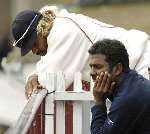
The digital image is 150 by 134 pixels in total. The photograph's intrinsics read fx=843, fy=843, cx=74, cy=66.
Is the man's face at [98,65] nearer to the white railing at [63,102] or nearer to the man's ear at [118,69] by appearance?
the man's ear at [118,69]

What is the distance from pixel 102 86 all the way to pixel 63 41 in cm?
100

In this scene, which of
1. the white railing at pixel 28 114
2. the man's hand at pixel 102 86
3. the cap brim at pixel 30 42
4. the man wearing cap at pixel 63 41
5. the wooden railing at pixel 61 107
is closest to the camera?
the white railing at pixel 28 114

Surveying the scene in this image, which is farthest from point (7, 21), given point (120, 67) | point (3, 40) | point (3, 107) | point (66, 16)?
point (120, 67)

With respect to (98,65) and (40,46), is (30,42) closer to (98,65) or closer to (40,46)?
(40,46)

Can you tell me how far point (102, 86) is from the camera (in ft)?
15.4

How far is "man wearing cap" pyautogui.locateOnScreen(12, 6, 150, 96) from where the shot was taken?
5.61m

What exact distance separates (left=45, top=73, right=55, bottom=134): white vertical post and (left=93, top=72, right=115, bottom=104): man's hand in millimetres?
811

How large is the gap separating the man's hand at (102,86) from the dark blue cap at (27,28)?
1133mm

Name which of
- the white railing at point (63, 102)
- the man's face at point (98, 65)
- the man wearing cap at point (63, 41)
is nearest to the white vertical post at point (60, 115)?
the white railing at point (63, 102)

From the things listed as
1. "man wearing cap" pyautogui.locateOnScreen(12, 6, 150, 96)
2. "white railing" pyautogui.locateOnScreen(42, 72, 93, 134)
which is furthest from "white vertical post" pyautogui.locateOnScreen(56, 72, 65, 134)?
"man wearing cap" pyautogui.locateOnScreen(12, 6, 150, 96)

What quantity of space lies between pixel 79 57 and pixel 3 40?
11209mm

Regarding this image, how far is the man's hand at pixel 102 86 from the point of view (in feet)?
15.3

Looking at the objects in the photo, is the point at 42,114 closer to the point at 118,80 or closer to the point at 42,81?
the point at 42,81

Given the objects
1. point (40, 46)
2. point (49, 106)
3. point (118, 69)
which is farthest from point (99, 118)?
point (40, 46)
